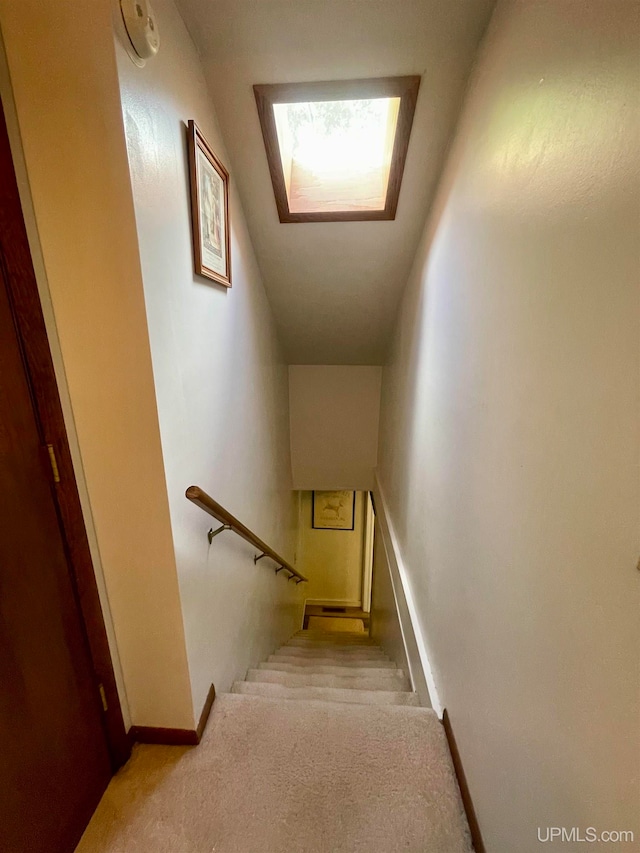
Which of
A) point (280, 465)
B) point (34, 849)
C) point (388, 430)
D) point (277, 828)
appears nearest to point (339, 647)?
point (280, 465)

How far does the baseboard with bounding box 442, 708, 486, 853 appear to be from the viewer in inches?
39.3

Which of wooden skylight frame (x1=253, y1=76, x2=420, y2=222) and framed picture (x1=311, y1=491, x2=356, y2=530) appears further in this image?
framed picture (x1=311, y1=491, x2=356, y2=530)

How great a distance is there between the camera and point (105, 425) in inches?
38.9

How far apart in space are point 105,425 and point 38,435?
14 centimetres

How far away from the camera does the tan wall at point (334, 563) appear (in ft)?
17.5

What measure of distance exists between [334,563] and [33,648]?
4816 millimetres

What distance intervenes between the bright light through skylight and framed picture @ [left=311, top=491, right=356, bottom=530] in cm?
397

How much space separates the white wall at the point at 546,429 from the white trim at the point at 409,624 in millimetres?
199

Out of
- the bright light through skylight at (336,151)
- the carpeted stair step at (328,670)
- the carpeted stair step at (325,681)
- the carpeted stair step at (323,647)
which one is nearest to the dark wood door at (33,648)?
the carpeted stair step at (325,681)

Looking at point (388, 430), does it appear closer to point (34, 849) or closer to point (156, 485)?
point (156, 485)

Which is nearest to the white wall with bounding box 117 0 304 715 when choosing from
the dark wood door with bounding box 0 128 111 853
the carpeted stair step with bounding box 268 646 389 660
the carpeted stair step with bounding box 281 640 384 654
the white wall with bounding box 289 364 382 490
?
the dark wood door with bounding box 0 128 111 853

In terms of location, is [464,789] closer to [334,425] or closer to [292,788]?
[292,788]

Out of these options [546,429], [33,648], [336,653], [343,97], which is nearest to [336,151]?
[343,97]

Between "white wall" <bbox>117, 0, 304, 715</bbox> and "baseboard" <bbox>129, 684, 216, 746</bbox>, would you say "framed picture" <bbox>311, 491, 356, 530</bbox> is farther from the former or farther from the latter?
"baseboard" <bbox>129, 684, 216, 746</bbox>
